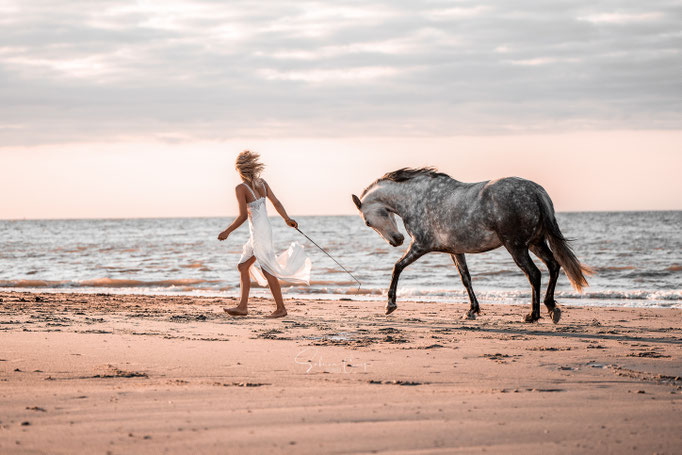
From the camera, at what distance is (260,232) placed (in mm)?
8844

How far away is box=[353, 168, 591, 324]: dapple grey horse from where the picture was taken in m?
8.27

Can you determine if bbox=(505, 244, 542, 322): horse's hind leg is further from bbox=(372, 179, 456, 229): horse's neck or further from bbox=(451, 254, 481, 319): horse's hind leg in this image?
bbox=(372, 179, 456, 229): horse's neck

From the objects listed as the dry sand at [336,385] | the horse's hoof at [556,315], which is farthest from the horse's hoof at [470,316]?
the horse's hoof at [556,315]

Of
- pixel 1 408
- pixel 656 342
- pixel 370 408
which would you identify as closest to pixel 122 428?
pixel 1 408

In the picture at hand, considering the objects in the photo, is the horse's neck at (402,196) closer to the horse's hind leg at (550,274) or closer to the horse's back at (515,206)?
the horse's back at (515,206)

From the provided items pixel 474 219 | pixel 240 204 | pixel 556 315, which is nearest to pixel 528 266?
pixel 556 315

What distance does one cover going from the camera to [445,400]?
14.3 feet

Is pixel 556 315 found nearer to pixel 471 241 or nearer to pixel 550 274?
pixel 550 274

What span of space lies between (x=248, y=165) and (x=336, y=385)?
4460 millimetres

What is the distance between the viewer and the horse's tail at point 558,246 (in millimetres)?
8297

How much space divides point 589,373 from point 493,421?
6.19ft

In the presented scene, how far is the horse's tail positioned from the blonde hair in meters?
3.50

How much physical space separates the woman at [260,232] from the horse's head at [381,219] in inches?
44.6

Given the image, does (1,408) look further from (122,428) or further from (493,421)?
(493,421)
